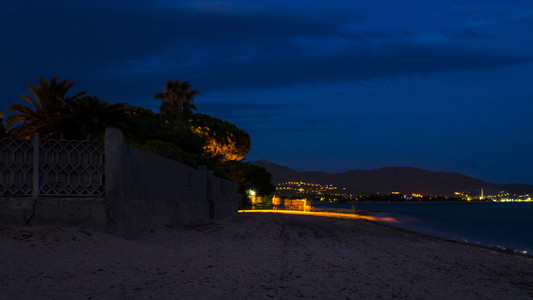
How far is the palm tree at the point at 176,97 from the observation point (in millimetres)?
63656

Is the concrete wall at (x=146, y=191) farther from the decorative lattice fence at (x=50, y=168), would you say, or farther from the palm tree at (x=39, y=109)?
the palm tree at (x=39, y=109)

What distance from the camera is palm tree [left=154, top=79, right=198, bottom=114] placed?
6366 centimetres

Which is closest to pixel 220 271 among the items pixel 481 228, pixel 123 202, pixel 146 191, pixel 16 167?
pixel 123 202

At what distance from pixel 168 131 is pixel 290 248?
29.7m

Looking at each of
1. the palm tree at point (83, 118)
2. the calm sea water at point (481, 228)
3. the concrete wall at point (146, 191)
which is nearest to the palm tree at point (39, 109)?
the palm tree at point (83, 118)

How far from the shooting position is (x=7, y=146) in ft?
34.0

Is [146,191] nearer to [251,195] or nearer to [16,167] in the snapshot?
[16,167]

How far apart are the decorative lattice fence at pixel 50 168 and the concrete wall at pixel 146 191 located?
373mm

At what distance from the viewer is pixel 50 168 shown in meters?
10.5

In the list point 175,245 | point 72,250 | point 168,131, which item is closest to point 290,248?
point 175,245

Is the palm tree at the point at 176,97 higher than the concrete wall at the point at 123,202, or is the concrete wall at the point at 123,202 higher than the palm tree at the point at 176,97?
the palm tree at the point at 176,97

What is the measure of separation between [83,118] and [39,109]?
712cm

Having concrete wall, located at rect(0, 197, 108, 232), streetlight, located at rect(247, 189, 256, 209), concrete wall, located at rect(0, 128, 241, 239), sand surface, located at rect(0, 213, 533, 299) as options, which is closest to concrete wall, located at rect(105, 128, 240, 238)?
concrete wall, located at rect(0, 128, 241, 239)

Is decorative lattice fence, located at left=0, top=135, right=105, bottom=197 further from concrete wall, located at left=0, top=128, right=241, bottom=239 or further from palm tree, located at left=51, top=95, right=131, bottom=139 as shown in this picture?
palm tree, located at left=51, top=95, right=131, bottom=139
